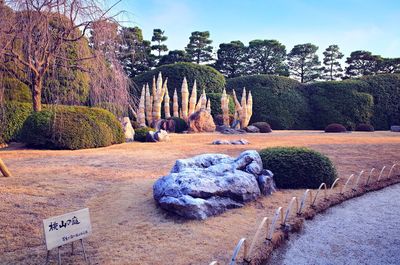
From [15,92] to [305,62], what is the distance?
1367 inches

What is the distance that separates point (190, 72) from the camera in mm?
24844

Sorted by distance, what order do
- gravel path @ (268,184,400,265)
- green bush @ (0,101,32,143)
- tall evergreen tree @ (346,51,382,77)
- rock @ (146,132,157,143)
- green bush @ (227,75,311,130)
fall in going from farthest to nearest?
tall evergreen tree @ (346,51,382,77) → green bush @ (227,75,311,130) → rock @ (146,132,157,143) → green bush @ (0,101,32,143) → gravel path @ (268,184,400,265)

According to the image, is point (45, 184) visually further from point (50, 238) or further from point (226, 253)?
point (226, 253)

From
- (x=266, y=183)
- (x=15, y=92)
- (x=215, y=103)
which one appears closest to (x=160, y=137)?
(x=15, y=92)

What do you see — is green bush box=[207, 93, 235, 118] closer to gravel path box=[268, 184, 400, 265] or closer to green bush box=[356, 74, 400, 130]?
green bush box=[356, 74, 400, 130]

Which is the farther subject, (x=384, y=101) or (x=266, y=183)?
(x=384, y=101)

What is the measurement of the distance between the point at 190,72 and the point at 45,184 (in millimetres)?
20219

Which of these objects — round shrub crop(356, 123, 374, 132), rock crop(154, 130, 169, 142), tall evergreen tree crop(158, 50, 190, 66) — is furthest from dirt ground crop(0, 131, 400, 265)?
tall evergreen tree crop(158, 50, 190, 66)

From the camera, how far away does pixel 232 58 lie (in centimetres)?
3662

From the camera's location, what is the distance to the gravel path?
3.62 m

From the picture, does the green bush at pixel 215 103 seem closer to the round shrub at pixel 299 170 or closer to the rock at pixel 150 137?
the rock at pixel 150 137

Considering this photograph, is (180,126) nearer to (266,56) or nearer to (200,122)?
(200,122)

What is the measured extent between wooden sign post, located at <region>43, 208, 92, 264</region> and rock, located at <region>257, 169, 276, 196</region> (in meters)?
3.44

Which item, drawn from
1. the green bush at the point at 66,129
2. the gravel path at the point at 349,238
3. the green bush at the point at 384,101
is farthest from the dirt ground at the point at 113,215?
the green bush at the point at 384,101
